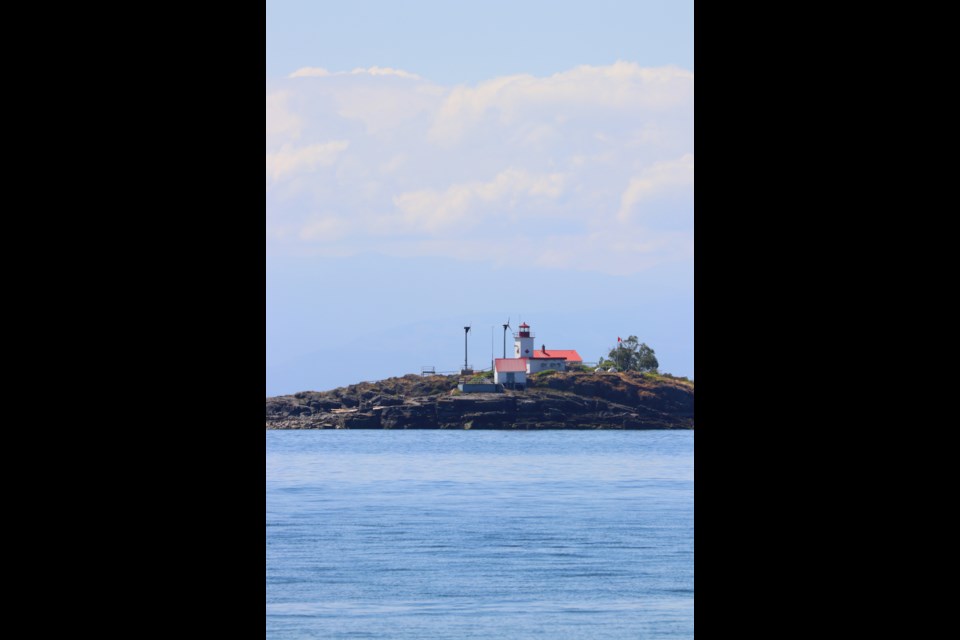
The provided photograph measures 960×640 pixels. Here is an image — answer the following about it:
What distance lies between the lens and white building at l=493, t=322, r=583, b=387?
A: 5203cm

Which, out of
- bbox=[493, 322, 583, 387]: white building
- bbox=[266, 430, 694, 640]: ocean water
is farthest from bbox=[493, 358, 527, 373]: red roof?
bbox=[266, 430, 694, 640]: ocean water

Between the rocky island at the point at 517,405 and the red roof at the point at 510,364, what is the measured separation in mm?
810

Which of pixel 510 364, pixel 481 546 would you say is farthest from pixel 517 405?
pixel 481 546

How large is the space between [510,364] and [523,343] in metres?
1.73

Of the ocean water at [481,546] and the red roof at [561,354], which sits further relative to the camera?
the red roof at [561,354]

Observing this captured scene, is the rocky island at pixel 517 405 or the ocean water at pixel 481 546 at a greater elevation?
the rocky island at pixel 517 405

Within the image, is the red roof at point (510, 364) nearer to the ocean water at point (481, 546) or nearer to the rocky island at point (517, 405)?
the rocky island at point (517, 405)

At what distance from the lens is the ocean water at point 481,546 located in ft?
48.1

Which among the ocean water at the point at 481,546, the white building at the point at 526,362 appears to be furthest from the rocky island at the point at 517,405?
the ocean water at the point at 481,546

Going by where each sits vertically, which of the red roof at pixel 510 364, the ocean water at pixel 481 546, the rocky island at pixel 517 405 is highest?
the red roof at pixel 510 364
